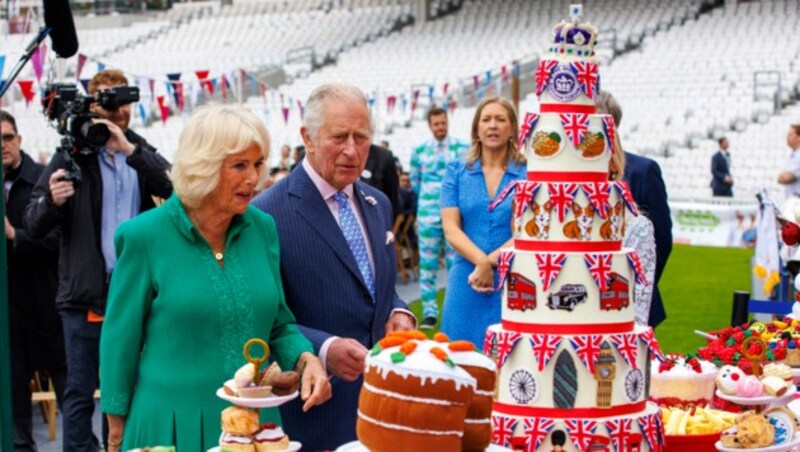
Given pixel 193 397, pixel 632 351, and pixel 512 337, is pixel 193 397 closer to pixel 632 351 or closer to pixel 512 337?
pixel 512 337

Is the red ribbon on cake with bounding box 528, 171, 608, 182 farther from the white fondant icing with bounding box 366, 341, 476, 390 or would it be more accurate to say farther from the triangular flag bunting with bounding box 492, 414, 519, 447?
the white fondant icing with bounding box 366, 341, 476, 390

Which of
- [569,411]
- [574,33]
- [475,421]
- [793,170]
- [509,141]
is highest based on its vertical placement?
[574,33]

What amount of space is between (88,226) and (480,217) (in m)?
1.82

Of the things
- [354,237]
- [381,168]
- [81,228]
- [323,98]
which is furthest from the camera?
[381,168]

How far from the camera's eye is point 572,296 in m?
3.67

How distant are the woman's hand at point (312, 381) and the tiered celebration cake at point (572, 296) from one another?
0.49 meters

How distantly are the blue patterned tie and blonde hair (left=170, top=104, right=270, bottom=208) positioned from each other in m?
0.64

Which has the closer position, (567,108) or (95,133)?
(567,108)

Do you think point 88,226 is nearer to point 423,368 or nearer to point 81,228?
point 81,228

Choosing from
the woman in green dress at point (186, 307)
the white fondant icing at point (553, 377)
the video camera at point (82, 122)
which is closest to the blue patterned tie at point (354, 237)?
the woman in green dress at point (186, 307)

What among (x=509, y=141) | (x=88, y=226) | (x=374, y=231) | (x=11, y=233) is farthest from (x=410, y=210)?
(x=374, y=231)

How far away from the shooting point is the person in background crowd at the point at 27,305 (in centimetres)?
718

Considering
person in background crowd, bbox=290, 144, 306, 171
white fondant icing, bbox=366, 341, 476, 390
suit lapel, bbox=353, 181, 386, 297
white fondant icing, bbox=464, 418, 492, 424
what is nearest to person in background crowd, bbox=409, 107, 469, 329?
person in background crowd, bbox=290, 144, 306, 171

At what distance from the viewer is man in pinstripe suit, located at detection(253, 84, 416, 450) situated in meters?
3.97
